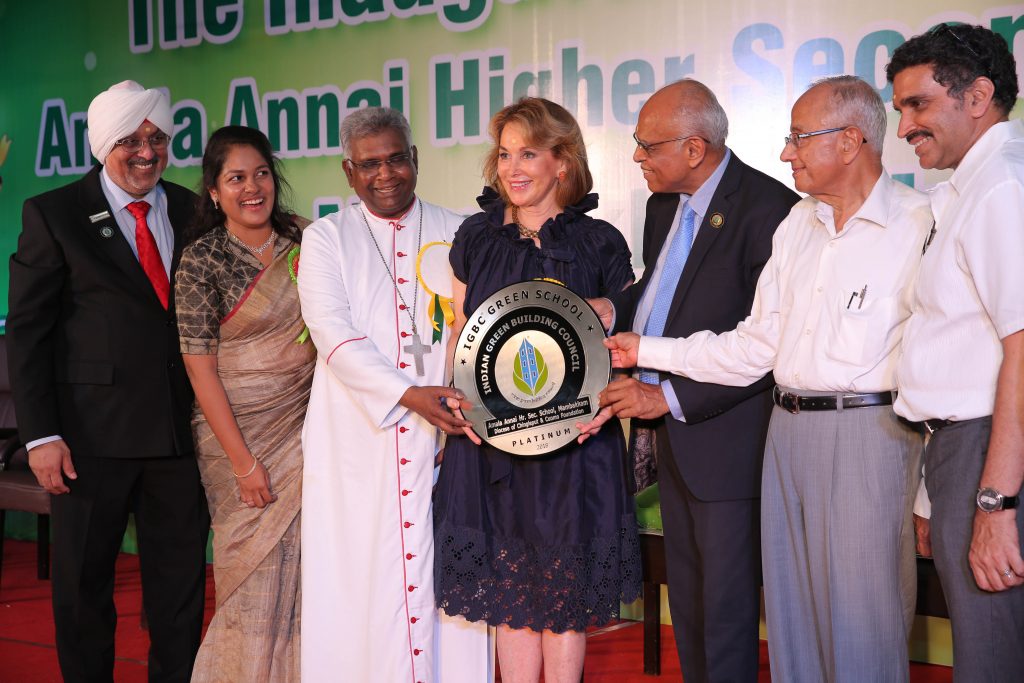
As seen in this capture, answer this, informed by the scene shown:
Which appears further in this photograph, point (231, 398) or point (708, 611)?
point (231, 398)

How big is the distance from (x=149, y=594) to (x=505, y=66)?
111 inches

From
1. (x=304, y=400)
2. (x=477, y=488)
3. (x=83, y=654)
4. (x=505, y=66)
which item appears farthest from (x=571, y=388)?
(x=505, y=66)

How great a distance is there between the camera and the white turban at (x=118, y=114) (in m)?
3.29

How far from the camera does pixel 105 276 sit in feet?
10.6

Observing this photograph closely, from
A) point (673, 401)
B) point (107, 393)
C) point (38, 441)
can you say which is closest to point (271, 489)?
point (107, 393)

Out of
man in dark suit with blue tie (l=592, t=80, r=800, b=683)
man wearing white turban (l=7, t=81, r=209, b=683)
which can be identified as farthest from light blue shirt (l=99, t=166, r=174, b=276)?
man in dark suit with blue tie (l=592, t=80, r=800, b=683)

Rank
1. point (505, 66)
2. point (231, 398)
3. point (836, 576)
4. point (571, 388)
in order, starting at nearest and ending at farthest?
point (836, 576), point (571, 388), point (231, 398), point (505, 66)

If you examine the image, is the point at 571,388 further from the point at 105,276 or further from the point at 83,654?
the point at 83,654

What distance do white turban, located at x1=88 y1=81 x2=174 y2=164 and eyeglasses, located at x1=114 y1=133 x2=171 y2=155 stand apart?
0.02 meters

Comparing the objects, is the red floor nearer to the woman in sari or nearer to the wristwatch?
the woman in sari

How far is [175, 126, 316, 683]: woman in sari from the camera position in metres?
3.13

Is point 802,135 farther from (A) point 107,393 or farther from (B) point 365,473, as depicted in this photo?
(A) point 107,393

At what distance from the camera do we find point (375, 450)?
311cm

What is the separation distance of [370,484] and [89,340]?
106 centimetres
